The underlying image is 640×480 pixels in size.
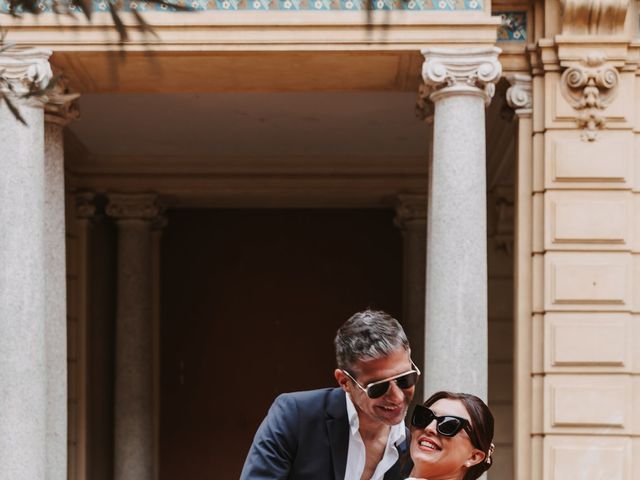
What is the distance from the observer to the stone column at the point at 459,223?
12383mm

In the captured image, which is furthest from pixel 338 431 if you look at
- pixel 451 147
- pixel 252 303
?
pixel 252 303

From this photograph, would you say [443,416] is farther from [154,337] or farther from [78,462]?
[154,337]

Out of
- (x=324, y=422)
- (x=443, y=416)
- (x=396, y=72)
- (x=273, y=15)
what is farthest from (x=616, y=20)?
(x=443, y=416)

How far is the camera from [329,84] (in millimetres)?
13531

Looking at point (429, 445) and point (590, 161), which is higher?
point (590, 161)

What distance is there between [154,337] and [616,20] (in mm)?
8703

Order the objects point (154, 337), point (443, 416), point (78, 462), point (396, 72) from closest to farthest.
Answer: point (443, 416) < point (396, 72) < point (78, 462) < point (154, 337)

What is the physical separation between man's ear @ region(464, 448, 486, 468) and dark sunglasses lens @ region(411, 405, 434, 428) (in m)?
0.16

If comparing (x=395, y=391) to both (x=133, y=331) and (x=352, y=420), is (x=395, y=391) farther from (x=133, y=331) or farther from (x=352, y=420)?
(x=133, y=331)

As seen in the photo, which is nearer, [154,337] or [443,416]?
[443,416]

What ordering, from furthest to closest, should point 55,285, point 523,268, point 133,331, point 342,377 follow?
point 133,331, point 55,285, point 523,268, point 342,377

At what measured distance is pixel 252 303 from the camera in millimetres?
19812

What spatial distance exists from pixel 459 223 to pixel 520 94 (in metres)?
1.39

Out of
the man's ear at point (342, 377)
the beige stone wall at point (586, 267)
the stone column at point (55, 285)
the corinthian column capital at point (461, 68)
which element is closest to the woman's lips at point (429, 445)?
the man's ear at point (342, 377)
